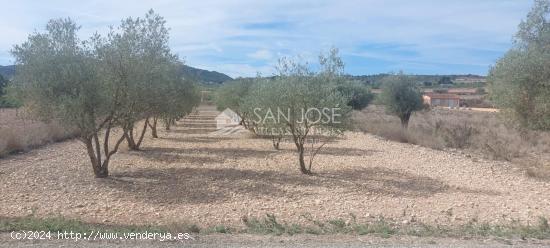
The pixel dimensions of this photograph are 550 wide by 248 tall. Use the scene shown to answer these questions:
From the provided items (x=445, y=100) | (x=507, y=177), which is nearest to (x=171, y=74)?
(x=507, y=177)

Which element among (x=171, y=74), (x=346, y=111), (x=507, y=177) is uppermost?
(x=171, y=74)

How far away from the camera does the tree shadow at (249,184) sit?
11039mm

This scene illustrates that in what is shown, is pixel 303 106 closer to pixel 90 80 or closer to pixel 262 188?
pixel 262 188

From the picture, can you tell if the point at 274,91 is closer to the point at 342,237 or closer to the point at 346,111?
the point at 346,111

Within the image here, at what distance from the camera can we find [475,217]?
345 inches

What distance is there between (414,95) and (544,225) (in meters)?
23.4

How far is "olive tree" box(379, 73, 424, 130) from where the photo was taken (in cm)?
2992

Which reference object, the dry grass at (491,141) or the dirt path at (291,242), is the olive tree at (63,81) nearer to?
the dirt path at (291,242)

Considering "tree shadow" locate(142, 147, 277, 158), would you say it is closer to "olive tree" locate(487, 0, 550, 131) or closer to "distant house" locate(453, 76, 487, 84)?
"olive tree" locate(487, 0, 550, 131)

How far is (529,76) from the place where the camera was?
12461 mm

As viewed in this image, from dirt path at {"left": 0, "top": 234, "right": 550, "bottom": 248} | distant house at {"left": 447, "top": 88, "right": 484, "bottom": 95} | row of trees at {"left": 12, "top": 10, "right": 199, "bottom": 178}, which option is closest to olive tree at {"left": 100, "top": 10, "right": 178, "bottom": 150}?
row of trees at {"left": 12, "top": 10, "right": 199, "bottom": 178}

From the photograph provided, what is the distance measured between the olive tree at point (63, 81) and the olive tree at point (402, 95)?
21284mm

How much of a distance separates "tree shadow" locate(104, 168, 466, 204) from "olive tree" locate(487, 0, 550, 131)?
117 inches

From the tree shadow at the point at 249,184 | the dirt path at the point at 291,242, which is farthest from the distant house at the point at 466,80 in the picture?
the dirt path at the point at 291,242
